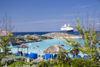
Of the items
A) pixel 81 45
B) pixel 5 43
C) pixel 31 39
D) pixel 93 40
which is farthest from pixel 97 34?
pixel 31 39

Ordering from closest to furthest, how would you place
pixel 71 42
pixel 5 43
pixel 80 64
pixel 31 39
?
pixel 80 64 → pixel 71 42 → pixel 5 43 → pixel 31 39

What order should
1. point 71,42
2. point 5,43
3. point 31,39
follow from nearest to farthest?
point 71,42 < point 5,43 < point 31,39

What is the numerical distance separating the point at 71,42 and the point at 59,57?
6.21ft

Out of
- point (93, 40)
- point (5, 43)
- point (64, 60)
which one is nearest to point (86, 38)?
point (93, 40)

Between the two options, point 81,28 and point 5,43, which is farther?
point 5,43

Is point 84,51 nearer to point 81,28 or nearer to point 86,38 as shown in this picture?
point 86,38

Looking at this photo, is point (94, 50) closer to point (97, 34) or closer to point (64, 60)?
point (97, 34)

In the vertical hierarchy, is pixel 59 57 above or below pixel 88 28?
below

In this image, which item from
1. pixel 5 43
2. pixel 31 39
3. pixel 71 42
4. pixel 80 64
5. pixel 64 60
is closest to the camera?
pixel 80 64

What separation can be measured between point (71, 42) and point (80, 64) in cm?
276

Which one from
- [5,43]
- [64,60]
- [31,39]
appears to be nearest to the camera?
[64,60]

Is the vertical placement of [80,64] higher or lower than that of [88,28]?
lower

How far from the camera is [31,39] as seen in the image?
41.8 meters

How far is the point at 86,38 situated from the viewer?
7461mm
